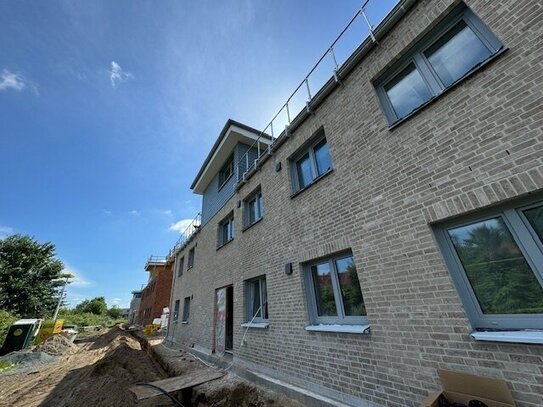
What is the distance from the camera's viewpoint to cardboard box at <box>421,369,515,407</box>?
212 centimetres

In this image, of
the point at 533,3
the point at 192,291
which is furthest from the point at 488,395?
the point at 192,291

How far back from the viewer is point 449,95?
316cm

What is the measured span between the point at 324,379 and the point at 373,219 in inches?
120

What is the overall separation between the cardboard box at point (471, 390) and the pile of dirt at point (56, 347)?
19.1 m

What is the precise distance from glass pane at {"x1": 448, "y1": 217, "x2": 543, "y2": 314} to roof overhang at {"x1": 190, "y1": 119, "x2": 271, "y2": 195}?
7499 mm

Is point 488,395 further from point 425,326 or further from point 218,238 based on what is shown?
point 218,238

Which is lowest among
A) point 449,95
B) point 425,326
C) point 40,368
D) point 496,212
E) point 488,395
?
point 40,368

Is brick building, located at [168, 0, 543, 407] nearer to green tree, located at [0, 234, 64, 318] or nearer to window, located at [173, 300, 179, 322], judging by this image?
window, located at [173, 300, 179, 322]

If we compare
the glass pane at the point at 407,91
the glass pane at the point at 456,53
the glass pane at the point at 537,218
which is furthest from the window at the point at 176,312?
the glass pane at the point at 456,53

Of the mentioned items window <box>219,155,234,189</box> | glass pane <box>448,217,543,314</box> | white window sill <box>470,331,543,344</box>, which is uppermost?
window <box>219,155,234,189</box>

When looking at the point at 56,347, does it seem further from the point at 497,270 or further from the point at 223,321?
the point at 497,270

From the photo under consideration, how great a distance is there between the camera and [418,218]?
320 cm

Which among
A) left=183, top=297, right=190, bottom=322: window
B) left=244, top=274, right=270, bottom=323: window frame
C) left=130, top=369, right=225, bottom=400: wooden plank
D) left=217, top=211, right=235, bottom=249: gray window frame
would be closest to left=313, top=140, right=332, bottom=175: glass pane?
left=244, top=274, right=270, bottom=323: window frame

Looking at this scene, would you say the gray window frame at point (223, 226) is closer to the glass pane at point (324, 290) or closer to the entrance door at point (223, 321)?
the entrance door at point (223, 321)
